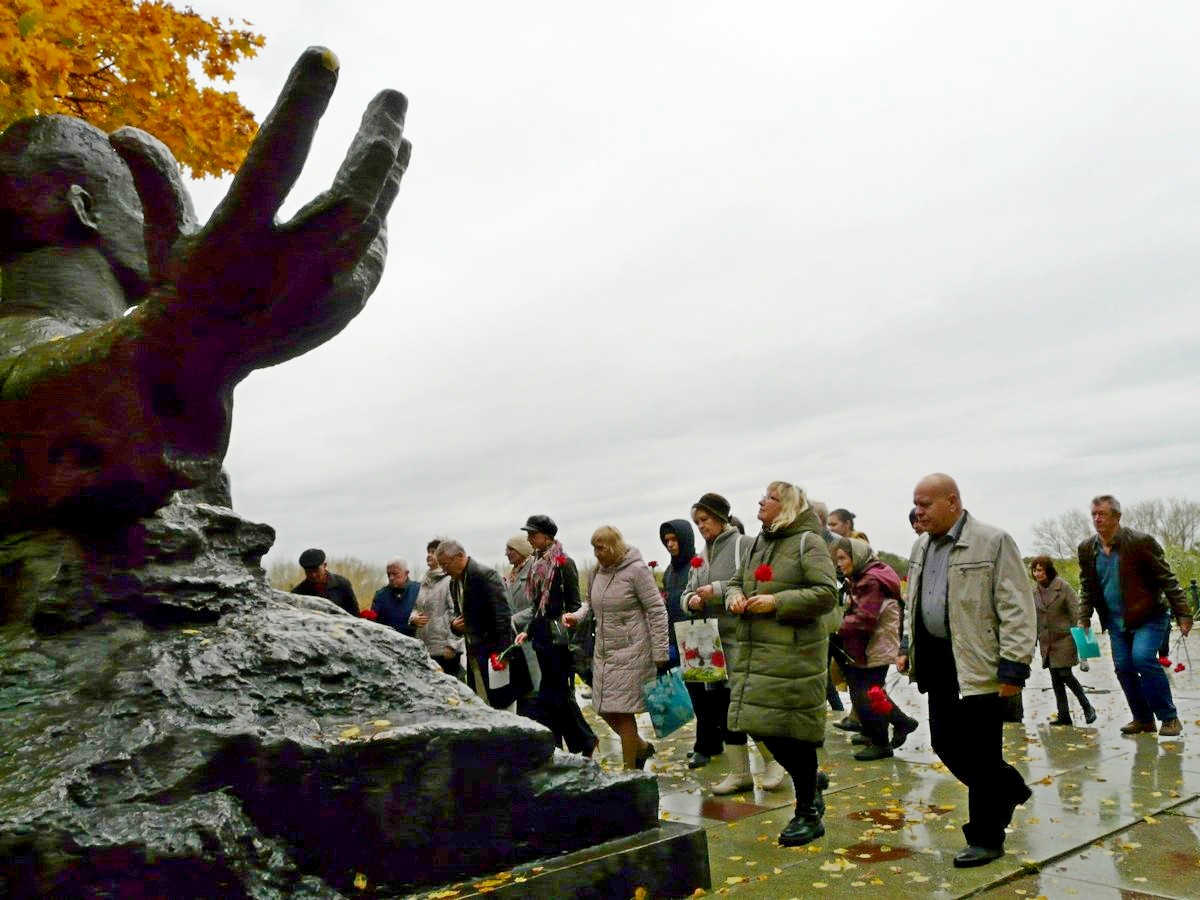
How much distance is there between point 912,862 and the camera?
14.6ft

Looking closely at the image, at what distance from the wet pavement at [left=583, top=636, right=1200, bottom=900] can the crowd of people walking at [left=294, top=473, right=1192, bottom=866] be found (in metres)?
0.19

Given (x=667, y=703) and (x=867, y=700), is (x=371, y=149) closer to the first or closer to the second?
(x=667, y=703)

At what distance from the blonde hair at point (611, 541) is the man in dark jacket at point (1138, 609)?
3.65 metres

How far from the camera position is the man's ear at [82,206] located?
12.9ft

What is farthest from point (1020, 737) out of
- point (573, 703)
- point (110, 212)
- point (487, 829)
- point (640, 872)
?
point (110, 212)

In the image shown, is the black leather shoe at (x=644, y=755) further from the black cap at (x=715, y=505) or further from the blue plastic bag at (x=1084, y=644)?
the blue plastic bag at (x=1084, y=644)

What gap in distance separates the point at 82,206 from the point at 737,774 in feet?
15.4

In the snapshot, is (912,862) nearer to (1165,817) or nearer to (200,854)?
(1165,817)

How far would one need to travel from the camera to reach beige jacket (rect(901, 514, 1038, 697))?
435cm

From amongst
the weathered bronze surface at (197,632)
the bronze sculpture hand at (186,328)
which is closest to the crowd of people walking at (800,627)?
the weathered bronze surface at (197,632)

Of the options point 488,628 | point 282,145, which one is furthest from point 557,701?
point 282,145

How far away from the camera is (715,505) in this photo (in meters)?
6.68

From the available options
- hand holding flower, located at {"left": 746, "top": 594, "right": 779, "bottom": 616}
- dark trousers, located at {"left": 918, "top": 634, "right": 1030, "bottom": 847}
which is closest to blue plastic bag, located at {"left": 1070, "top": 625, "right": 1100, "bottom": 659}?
dark trousers, located at {"left": 918, "top": 634, "right": 1030, "bottom": 847}

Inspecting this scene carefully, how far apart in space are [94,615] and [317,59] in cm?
203
